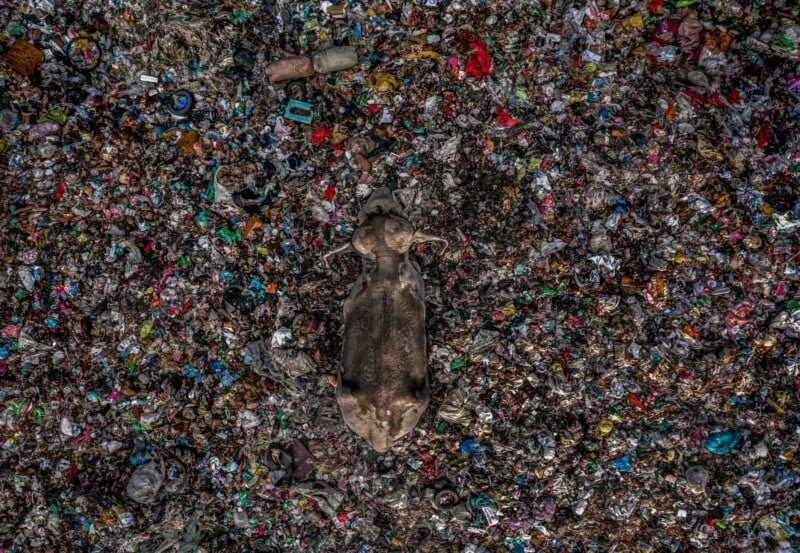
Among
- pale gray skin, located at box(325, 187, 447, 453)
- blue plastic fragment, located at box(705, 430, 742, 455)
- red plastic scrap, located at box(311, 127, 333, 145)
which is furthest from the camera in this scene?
red plastic scrap, located at box(311, 127, 333, 145)

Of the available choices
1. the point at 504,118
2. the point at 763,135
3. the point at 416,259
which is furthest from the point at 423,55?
the point at 763,135

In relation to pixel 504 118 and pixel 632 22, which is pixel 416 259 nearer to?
pixel 504 118

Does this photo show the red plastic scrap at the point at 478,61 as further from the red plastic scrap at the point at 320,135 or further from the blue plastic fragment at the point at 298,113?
the blue plastic fragment at the point at 298,113

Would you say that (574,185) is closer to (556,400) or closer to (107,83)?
(556,400)

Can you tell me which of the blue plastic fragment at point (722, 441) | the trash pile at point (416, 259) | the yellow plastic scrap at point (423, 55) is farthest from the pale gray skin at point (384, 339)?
the blue plastic fragment at point (722, 441)

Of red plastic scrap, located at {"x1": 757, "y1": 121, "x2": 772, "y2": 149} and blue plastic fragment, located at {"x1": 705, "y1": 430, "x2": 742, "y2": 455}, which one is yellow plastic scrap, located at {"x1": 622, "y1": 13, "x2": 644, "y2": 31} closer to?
red plastic scrap, located at {"x1": 757, "y1": 121, "x2": 772, "y2": 149}

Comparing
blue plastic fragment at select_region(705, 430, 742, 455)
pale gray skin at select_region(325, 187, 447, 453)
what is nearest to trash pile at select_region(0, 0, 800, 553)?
blue plastic fragment at select_region(705, 430, 742, 455)

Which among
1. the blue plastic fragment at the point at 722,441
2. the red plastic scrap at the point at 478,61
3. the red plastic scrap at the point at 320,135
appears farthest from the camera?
the red plastic scrap at the point at 320,135
